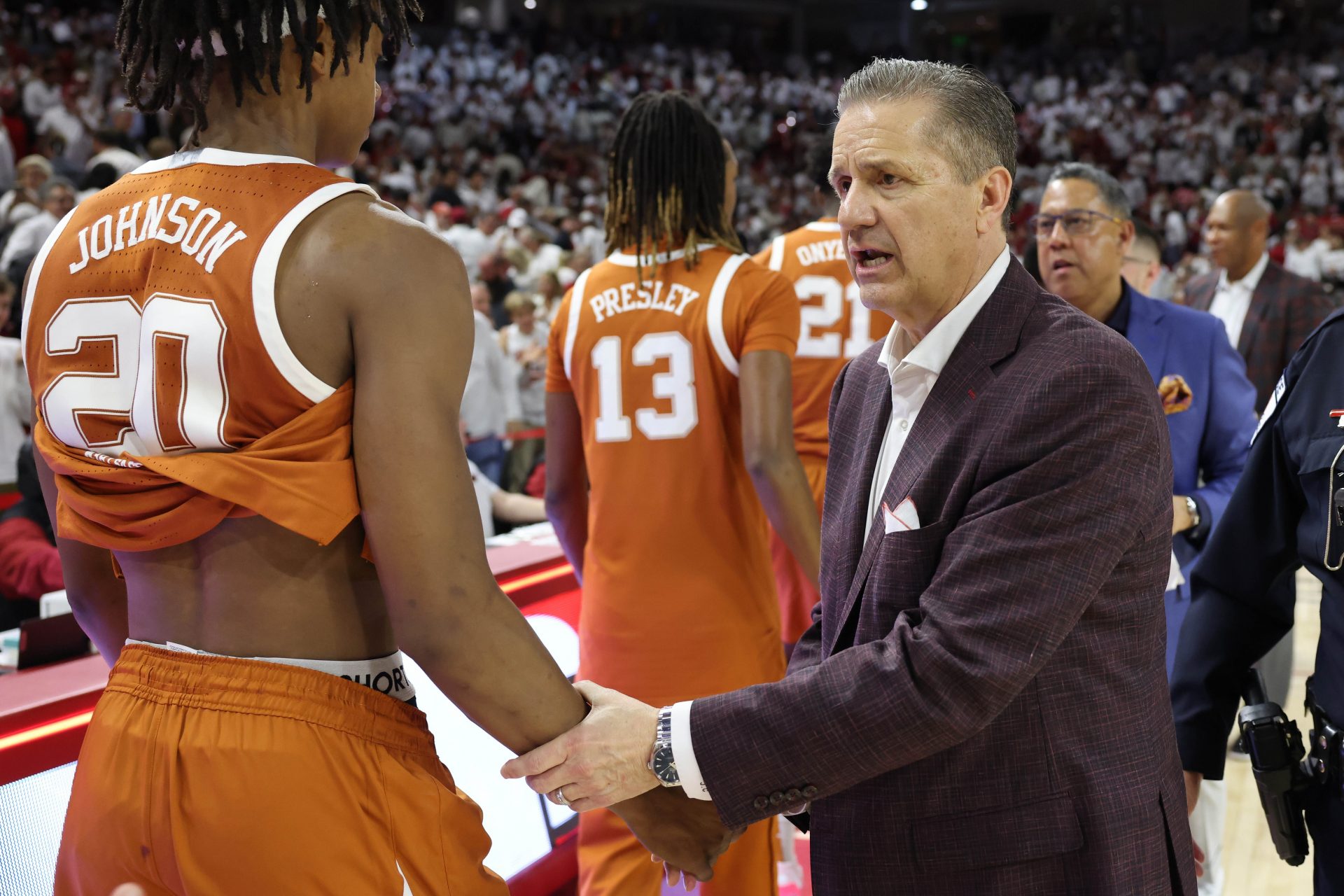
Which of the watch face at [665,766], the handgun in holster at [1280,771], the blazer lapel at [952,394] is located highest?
the blazer lapel at [952,394]

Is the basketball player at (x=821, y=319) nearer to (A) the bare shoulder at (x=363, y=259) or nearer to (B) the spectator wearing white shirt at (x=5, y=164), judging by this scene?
(A) the bare shoulder at (x=363, y=259)

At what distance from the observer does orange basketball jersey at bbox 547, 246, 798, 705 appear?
2.64m

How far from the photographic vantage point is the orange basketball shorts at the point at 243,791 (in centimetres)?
129

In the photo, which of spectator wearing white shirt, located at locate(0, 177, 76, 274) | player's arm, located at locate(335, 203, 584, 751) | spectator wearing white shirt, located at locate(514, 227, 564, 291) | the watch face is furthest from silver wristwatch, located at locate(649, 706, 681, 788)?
spectator wearing white shirt, located at locate(514, 227, 564, 291)

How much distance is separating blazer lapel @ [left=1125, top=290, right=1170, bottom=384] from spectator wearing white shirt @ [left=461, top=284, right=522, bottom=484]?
14.0 feet

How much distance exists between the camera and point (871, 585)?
4.79ft

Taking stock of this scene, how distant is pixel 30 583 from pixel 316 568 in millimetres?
2858

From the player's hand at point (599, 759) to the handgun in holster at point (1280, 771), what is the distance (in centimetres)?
93

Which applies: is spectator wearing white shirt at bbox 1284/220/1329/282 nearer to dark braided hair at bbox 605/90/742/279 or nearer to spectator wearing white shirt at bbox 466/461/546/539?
spectator wearing white shirt at bbox 466/461/546/539

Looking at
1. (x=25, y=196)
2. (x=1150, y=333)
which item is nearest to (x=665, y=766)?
(x=1150, y=333)

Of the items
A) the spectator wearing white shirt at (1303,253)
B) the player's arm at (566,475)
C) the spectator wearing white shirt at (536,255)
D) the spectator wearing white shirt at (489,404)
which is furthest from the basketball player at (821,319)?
the spectator wearing white shirt at (1303,253)

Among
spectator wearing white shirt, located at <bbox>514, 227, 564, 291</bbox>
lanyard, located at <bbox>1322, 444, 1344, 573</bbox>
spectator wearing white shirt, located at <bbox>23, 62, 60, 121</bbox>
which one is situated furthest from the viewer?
spectator wearing white shirt, located at <bbox>23, 62, 60, 121</bbox>

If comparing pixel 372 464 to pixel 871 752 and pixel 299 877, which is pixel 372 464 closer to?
pixel 299 877

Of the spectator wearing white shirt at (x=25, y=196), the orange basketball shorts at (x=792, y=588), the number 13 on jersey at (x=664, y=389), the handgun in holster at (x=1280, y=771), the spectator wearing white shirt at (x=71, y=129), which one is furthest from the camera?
the spectator wearing white shirt at (x=71, y=129)
